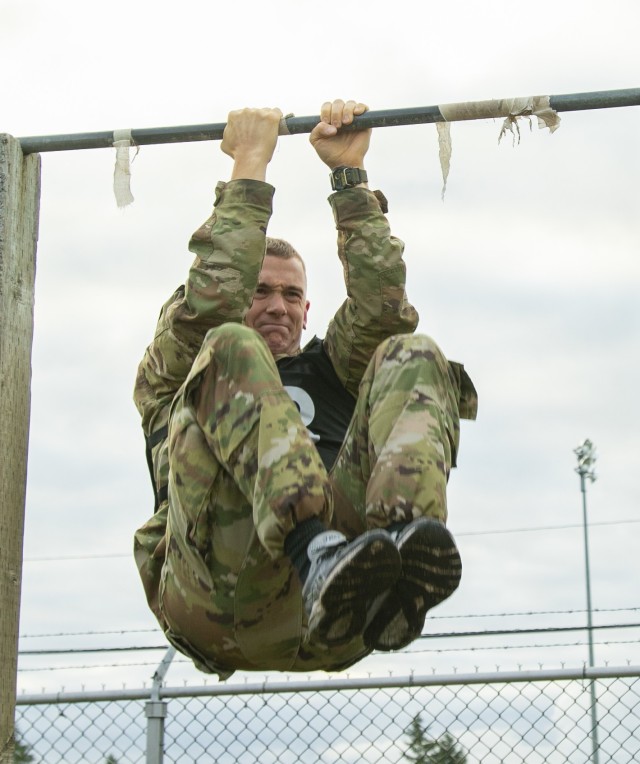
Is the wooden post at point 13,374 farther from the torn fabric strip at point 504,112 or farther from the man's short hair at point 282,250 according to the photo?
the torn fabric strip at point 504,112

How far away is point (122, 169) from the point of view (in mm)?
4828

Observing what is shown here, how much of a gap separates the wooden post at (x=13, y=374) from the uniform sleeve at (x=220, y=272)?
0.45 m

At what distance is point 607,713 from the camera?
5715 mm

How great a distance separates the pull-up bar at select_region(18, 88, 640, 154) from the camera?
4.61 meters

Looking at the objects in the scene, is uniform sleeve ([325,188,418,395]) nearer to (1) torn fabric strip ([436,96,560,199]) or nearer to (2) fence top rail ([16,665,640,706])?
(1) torn fabric strip ([436,96,560,199])

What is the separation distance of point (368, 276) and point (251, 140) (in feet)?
1.91

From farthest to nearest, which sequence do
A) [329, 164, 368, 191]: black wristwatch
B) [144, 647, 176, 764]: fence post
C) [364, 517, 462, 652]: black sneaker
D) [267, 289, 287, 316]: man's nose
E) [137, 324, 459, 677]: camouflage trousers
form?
[144, 647, 176, 764]: fence post
[267, 289, 287, 316]: man's nose
[329, 164, 368, 191]: black wristwatch
[137, 324, 459, 677]: camouflage trousers
[364, 517, 462, 652]: black sneaker

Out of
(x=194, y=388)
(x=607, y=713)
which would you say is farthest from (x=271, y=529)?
(x=607, y=713)

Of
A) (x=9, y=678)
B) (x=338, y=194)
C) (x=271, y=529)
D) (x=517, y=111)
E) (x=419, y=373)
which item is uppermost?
(x=517, y=111)

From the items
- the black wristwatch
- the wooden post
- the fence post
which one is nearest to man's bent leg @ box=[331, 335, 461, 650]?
the black wristwatch

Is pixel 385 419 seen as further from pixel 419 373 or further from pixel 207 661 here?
pixel 207 661

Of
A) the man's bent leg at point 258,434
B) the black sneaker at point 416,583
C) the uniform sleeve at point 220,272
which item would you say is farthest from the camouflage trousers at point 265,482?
the uniform sleeve at point 220,272

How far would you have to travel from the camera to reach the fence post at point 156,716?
18.3 ft

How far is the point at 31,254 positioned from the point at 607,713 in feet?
9.46
